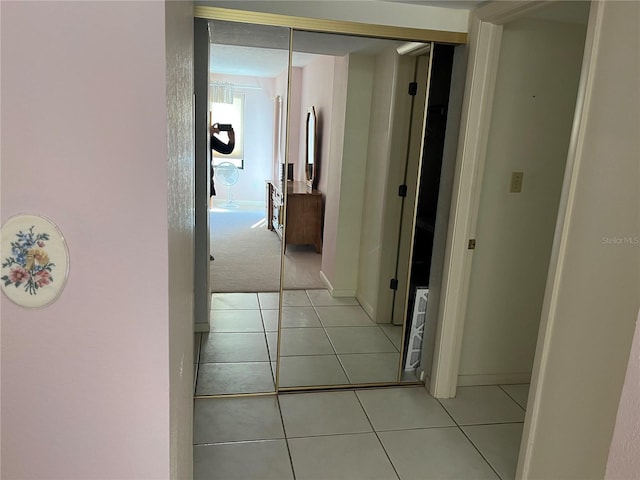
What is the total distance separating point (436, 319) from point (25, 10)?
2.34m

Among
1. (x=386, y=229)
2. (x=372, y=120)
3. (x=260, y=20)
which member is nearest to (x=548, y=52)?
(x=372, y=120)

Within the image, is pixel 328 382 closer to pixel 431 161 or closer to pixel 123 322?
pixel 431 161

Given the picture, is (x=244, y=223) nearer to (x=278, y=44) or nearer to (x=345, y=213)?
(x=345, y=213)

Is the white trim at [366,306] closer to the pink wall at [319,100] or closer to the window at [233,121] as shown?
the pink wall at [319,100]

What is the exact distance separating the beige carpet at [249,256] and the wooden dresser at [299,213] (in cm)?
6

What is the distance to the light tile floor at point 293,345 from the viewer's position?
274 centimetres

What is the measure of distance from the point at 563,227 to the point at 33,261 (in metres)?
1.66

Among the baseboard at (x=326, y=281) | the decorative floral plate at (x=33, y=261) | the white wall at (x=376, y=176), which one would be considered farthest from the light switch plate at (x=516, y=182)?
the decorative floral plate at (x=33, y=261)

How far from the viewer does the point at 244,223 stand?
10.7 ft

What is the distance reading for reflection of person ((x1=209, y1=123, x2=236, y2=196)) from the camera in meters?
2.81

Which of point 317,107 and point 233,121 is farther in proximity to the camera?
point 317,107

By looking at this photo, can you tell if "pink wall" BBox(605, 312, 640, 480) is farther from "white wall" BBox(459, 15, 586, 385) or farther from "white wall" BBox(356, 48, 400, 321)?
"white wall" BBox(356, 48, 400, 321)

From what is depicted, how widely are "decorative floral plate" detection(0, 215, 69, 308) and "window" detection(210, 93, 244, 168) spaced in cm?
205

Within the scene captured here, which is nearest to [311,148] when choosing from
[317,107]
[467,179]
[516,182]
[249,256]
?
[317,107]
